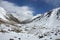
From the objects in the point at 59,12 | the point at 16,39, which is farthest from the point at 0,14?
the point at 16,39

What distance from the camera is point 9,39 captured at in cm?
2519

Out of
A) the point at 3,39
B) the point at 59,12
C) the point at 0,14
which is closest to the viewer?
the point at 3,39

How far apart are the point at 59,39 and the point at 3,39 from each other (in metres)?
8.24

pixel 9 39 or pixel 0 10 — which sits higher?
pixel 0 10

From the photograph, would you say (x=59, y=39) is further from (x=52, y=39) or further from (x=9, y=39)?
(x=9, y=39)

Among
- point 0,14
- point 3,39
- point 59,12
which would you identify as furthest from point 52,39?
point 0,14

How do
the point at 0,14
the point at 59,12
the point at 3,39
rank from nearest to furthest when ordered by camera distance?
1. the point at 3,39
2. the point at 59,12
3. the point at 0,14

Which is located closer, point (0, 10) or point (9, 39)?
point (9, 39)

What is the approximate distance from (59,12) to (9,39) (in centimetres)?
2746

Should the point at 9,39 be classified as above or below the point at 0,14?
below

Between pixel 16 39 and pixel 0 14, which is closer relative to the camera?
pixel 16 39

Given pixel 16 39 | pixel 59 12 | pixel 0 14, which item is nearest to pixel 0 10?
pixel 0 14

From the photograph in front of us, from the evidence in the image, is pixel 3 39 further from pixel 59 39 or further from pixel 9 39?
pixel 59 39

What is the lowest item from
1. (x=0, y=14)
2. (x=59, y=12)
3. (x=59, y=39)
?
(x=59, y=39)
